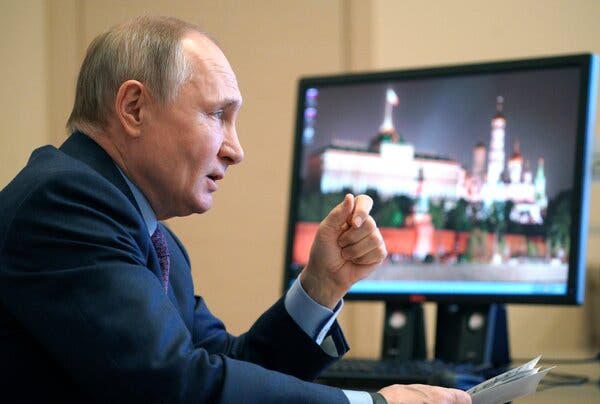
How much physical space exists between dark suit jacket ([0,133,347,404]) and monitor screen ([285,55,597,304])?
38.6 inches

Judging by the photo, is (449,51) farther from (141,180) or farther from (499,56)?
(141,180)

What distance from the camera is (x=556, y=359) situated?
2.32m

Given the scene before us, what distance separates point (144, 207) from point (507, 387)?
55 centimetres

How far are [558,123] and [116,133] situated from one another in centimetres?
105

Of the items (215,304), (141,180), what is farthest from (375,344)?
(141,180)

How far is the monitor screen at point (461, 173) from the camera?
202cm

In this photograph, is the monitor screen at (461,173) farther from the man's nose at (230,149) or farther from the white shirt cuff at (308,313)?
the man's nose at (230,149)

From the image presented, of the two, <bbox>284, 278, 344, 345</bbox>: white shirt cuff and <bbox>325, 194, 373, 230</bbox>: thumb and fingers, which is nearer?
<bbox>325, 194, 373, 230</bbox>: thumb and fingers

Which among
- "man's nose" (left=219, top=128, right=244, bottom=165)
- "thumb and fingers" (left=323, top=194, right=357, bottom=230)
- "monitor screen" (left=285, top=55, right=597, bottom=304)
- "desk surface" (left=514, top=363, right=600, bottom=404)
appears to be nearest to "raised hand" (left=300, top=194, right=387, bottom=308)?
"thumb and fingers" (left=323, top=194, right=357, bottom=230)

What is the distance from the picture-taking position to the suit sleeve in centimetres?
106

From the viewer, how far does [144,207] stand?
139 cm

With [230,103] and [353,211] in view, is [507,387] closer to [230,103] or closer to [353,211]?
[353,211]

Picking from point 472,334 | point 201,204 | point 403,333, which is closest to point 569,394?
point 472,334

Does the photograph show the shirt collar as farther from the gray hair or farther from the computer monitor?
the computer monitor
